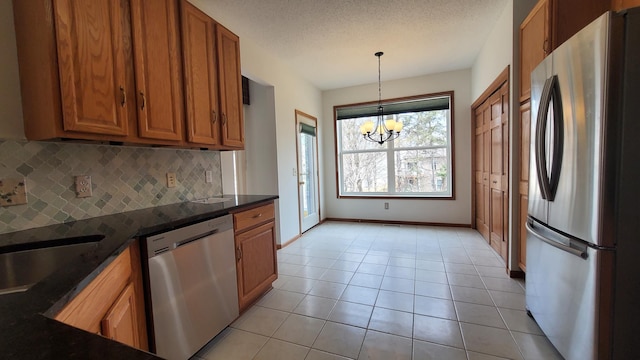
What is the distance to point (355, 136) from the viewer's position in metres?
5.17

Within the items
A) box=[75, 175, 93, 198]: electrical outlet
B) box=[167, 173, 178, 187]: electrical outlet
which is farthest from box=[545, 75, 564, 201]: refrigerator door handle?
box=[75, 175, 93, 198]: electrical outlet

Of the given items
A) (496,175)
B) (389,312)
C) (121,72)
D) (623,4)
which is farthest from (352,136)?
(121,72)

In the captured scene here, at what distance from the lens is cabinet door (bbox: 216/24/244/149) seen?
2.24m

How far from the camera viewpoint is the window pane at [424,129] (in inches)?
180

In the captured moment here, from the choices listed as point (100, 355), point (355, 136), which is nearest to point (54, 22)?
point (100, 355)

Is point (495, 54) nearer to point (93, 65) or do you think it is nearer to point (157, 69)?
point (157, 69)

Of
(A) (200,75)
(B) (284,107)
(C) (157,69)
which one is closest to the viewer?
(C) (157,69)

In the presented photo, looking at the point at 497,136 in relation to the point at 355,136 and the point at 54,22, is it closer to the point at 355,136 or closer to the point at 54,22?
the point at 355,136

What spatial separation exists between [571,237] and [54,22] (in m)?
2.77

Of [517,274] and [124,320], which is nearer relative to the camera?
[124,320]

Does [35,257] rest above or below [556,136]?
below

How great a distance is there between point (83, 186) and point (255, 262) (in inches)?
49.1

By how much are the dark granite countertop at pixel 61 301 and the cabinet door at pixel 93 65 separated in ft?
1.74

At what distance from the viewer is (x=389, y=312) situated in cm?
205
